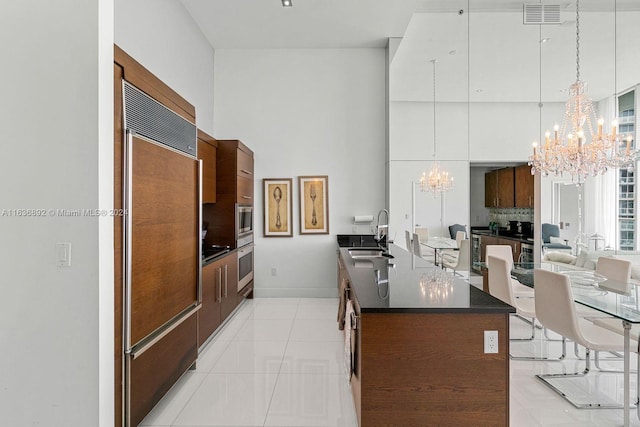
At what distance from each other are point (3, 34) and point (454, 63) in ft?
18.1

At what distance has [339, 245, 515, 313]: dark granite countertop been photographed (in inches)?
69.7

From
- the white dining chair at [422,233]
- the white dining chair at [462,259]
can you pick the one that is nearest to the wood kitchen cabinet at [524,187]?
Answer: the white dining chair at [422,233]

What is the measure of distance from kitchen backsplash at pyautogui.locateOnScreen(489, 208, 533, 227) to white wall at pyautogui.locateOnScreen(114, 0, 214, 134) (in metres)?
6.74

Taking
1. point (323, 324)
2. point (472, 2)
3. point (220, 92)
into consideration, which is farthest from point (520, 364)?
point (220, 92)

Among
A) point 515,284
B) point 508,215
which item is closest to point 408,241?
point 515,284

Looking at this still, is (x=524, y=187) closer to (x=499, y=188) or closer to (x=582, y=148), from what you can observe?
(x=499, y=188)

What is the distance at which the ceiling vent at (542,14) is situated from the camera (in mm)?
3914

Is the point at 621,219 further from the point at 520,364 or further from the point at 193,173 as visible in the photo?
the point at 193,173

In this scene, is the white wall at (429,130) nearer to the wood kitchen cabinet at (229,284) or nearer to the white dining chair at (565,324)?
the wood kitchen cabinet at (229,284)

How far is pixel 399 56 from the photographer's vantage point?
18.0 ft

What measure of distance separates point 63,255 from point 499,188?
29.5 ft

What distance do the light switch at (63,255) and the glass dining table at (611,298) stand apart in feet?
10.3

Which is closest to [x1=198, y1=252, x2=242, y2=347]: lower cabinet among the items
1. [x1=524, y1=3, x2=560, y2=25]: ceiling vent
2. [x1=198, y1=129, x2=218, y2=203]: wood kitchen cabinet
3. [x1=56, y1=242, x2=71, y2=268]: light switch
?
[x1=198, y1=129, x2=218, y2=203]: wood kitchen cabinet

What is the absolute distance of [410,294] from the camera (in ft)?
6.67
